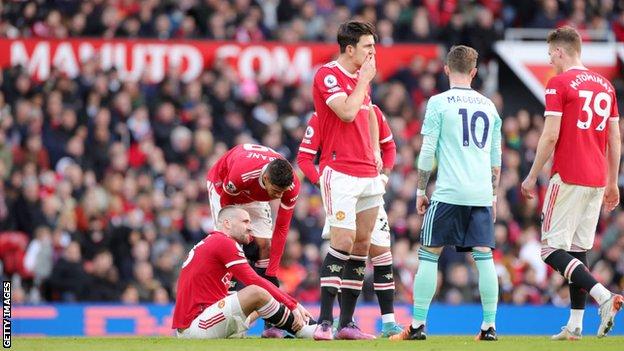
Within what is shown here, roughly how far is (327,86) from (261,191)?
170 centimetres

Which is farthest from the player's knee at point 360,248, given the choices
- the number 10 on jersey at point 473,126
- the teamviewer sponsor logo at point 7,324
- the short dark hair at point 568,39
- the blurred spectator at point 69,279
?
the blurred spectator at point 69,279

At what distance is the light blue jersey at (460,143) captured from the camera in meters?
12.3

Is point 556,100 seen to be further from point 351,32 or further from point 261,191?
point 261,191

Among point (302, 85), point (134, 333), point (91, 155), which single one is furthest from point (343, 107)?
point (302, 85)

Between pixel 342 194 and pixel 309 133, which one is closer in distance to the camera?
pixel 342 194

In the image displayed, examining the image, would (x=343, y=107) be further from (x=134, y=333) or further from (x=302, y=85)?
(x=302, y=85)

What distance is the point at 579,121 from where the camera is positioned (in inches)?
503

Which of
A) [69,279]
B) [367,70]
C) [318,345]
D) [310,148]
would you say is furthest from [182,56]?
A: [318,345]

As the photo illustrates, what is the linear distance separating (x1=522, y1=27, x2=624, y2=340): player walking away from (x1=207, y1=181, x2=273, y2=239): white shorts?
2831 millimetres

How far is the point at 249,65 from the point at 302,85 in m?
0.98

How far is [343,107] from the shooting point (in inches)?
485

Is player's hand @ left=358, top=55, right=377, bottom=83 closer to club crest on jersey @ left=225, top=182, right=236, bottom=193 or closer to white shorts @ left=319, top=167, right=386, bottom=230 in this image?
white shorts @ left=319, top=167, right=386, bottom=230

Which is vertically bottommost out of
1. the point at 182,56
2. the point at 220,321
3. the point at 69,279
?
the point at 69,279

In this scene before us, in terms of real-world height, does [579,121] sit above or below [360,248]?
above
